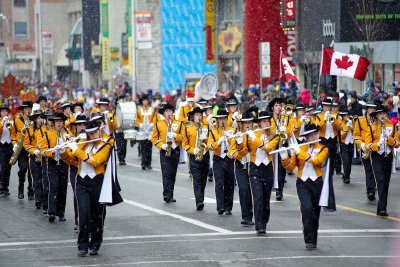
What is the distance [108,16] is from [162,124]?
60.7m

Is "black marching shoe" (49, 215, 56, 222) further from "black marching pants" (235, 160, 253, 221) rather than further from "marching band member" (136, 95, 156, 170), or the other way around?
"marching band member" (136, 95, 156, 170)

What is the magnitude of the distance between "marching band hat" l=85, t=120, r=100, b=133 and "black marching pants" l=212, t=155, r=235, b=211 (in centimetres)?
438

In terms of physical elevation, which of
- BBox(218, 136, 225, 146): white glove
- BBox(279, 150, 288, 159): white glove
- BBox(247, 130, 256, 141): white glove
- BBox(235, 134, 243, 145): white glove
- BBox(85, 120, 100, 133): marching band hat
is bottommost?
BBox(218, 136, 225, 146): white glove

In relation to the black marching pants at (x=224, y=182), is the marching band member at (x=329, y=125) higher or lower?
higher

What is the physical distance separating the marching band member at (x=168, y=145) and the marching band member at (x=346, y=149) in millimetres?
4292

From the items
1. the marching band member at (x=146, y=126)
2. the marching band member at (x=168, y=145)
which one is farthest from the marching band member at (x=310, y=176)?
the marching band member at (x=146, y=126)

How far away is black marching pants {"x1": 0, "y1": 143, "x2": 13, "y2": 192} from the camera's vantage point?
76.6 feet

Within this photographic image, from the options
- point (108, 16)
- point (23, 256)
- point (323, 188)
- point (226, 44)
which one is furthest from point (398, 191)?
point (108, 16)

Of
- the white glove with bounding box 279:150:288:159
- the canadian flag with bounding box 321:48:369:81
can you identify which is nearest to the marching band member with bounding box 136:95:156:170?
the canadian flag with bounding box 321:48:369:81

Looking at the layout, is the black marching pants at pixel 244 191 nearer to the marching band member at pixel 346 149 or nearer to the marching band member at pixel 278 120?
the marching band member at pixel 278 120

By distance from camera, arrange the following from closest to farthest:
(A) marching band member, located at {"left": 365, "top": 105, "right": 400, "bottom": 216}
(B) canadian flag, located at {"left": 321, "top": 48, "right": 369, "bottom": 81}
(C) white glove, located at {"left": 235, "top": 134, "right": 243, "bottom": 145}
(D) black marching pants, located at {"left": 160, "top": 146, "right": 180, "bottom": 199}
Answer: (C) white glove, located at {"left": 235, "top": 134, "right": 243, "bottom": 145} < (A) marching band member, located at {"left": 365, "top": 105, "right": 400, "bottom": 216} < (D) black marching pants, located at {"left": 160, "top": 146, "right": 180, "bottom": 199} < (B) canadian flag, located at {"left": 321, "top": 48, "right": 369, "bottom": 81}

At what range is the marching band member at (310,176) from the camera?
49.6 ft

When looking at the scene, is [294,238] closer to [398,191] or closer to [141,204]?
[141,204]

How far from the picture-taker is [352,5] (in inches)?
1654
